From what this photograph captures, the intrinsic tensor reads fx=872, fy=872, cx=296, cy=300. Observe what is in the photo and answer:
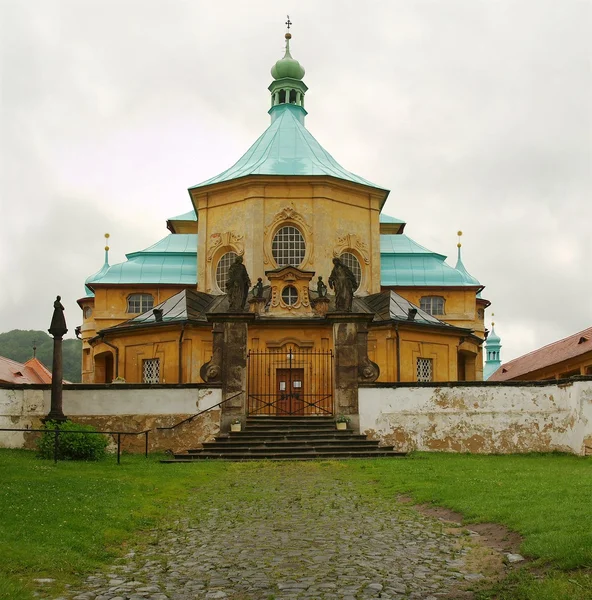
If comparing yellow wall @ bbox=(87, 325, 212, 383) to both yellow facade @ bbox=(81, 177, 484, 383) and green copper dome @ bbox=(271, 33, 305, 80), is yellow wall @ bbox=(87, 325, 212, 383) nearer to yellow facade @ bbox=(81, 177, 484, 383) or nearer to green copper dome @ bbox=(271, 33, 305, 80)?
yellow facade @ bbox=(81, 177, 484, 383)

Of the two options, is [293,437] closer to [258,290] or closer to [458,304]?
[258,290]

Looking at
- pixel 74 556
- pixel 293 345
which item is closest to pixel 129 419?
pixel 293 345

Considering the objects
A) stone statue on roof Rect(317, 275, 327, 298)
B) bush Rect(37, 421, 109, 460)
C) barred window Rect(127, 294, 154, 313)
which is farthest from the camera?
barred window Rect(127, 294, 154, 313)

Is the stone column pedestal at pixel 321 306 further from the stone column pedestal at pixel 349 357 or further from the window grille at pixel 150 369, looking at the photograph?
the stone column pedestal at pixel 349 357

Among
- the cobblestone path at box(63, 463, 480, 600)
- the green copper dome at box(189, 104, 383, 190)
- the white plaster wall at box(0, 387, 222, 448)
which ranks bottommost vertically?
the cobblestone path at box(63, 463, 480, 600)

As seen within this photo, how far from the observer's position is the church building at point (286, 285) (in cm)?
3434

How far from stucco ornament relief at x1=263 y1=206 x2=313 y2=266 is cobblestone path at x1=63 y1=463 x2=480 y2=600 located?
24432mm

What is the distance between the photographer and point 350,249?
130 feet

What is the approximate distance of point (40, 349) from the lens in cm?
9181

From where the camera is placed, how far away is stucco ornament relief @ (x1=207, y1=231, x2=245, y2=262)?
39031 mm

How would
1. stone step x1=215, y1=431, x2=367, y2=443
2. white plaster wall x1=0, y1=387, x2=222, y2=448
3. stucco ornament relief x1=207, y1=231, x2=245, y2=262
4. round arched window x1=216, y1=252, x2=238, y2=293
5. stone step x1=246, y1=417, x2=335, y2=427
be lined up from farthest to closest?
round arched window x1=216, y1=252, x2=238, y2=293 → stucco ornament relief x1=207, y1=231, x2=245, y2=262 → stone step x1=246, y1=417, x2=335, y2=427 → white plaster wall x1=0, y1=387, x2=222, y2=448 → stone step x1=215, y1=431, x2=367, y2=443

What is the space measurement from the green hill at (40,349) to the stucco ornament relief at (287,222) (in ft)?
166

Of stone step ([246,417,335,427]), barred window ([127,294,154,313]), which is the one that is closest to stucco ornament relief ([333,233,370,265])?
barred window ([127,294,154,313])

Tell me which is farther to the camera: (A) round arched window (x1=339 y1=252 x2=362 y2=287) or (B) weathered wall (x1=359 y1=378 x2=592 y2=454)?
(A) round arched window (x1=339 y1=252 x2=362 y2=287)
